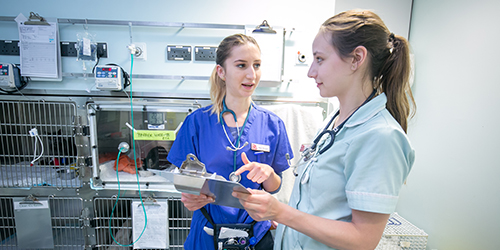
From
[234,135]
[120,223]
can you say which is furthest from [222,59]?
[120,223]

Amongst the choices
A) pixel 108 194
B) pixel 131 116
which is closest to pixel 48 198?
pixel 108 194

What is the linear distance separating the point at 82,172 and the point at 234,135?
4.38ft

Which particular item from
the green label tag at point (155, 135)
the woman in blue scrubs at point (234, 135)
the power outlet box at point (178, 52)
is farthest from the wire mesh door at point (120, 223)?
the power outlet box at point (178, 52)

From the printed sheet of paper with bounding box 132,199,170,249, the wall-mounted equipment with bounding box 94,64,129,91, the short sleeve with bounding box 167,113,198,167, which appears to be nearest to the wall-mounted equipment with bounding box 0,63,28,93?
the wall-mounted equipment with bounding box 94,64,129,91

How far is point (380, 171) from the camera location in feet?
1.94

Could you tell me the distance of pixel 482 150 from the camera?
140 cm

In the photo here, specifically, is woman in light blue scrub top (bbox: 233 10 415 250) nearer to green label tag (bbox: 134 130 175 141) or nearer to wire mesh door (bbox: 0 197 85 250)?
green label tag (bbox: 134 130 175 141)

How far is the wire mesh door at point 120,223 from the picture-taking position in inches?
70.2

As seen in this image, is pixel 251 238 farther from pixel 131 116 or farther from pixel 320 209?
pixel 131 116

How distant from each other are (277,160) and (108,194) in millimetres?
1403

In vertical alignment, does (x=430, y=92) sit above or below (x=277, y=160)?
above

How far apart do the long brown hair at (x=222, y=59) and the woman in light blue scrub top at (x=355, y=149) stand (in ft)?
1.69

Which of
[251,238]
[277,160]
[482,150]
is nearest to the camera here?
[251,238]

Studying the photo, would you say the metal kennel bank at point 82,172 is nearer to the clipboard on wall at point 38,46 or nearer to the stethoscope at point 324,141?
the clipboard on wall at point 38,46
